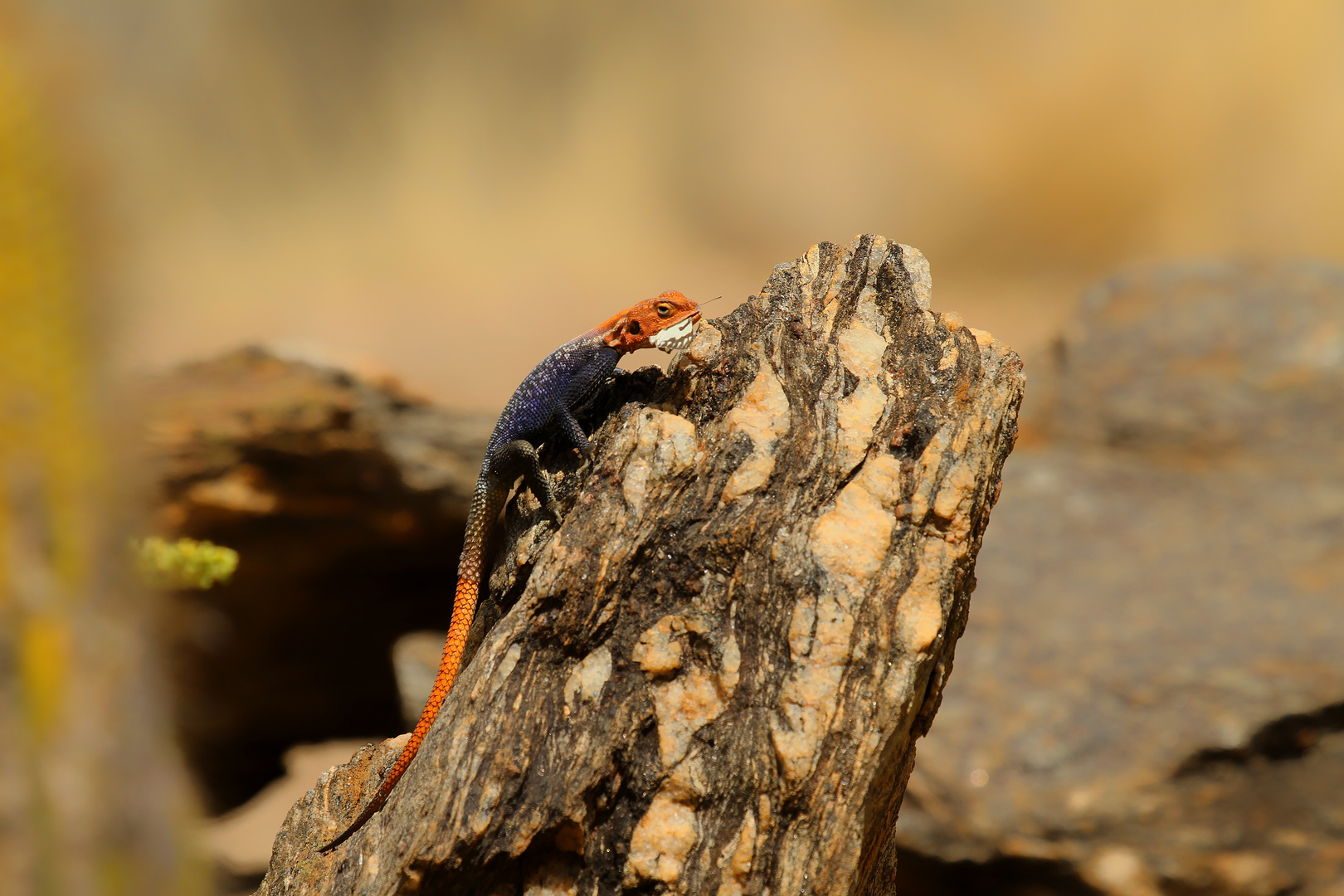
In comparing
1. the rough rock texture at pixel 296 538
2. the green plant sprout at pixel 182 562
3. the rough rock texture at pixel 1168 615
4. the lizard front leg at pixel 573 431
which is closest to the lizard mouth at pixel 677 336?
the lizard front leg at pixel 573 431

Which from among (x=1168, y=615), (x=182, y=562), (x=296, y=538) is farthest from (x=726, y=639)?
(x=296, y=538)

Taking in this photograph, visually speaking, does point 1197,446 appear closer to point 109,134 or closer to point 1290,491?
point 1290,491

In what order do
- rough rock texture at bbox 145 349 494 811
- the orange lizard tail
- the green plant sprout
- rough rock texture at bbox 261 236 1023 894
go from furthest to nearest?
1. rough rock texture at bbox 145 349 494 811
2. the green plant sprout
3. the orange lizard tail
4. rough rock texture at bbox 261 236 1023 894

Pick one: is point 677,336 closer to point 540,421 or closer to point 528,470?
point 540,421

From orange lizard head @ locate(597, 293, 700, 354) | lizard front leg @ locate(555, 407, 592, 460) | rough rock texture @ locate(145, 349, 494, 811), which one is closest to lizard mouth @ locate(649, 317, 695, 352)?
orange lizard head @ locate(597, 293, 700, 354)

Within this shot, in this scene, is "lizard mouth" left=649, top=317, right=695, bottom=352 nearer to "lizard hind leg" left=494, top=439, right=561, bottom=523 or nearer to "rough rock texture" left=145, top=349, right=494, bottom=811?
"lizard hind leg" left=494, top=439, right=561, bottom=523

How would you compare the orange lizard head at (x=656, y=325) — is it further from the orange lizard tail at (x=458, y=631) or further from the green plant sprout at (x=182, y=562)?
the green plant sprout at (x=182, y=562)

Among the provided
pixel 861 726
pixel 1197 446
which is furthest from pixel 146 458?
pixel 1197 446
